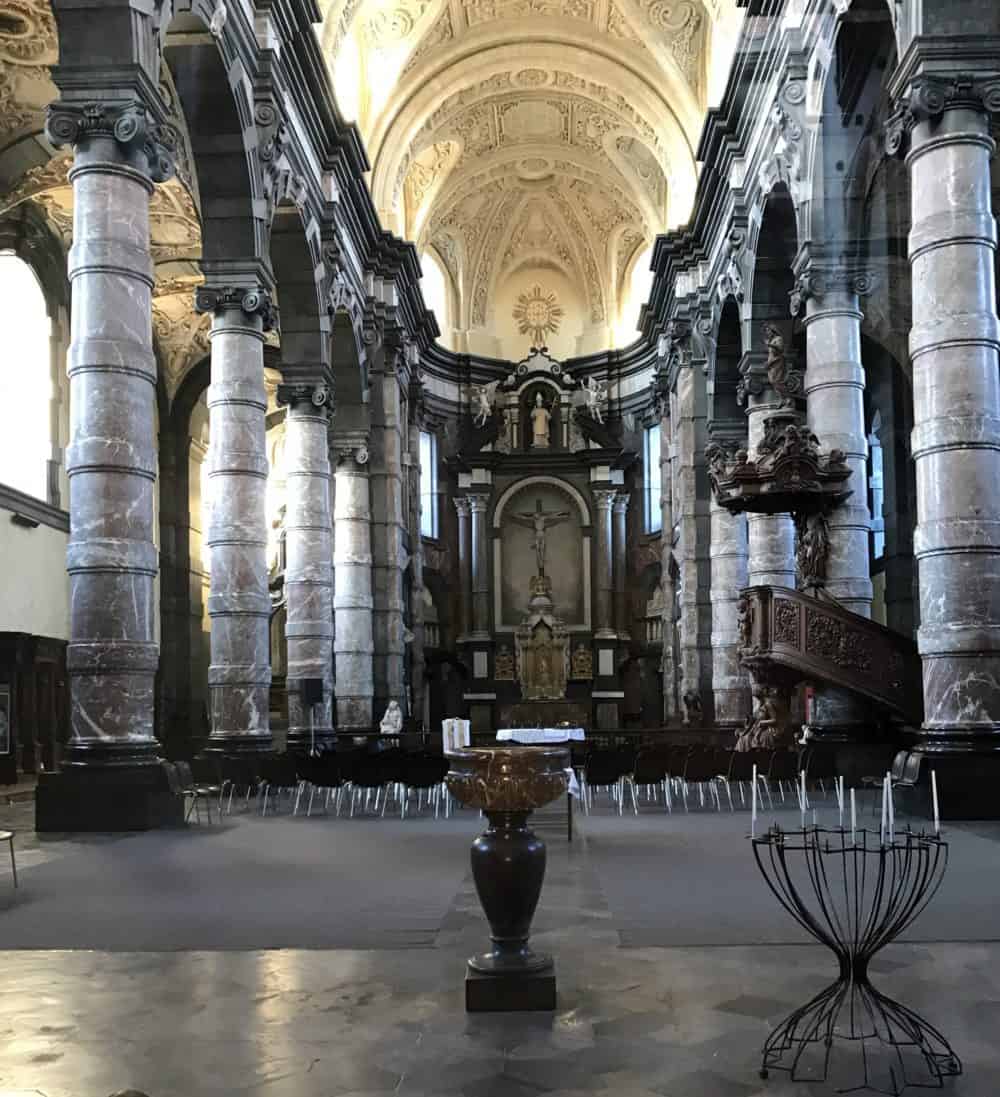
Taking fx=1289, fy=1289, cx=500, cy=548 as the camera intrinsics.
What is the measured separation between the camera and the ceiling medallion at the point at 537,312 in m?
44.3

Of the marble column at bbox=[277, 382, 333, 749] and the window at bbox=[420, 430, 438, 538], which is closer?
the marble column at bbox=[277, 382, 333, 749]

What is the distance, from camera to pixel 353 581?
2836cm

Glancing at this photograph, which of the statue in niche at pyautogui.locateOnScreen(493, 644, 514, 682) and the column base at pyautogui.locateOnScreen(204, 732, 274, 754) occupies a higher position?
the statue in niche at pyautogui.locateOnScreen(493, 644, 514, 682)

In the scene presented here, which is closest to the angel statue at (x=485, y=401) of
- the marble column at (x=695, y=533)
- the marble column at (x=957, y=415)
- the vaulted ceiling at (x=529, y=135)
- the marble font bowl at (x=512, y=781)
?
the vaulted ceiling at (x=529, y=135)

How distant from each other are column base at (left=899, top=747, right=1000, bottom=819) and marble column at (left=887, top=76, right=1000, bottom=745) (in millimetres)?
136

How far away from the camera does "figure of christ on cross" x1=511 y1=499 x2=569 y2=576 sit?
1636 inches

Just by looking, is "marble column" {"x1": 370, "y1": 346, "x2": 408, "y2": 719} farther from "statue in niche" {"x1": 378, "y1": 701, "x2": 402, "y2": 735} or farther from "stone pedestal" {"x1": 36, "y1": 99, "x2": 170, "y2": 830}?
"stone pedestal" {"x1": 36, "y1": 99, "x2": 170, "y2": 830}

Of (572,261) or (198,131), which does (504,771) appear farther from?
(572,261)

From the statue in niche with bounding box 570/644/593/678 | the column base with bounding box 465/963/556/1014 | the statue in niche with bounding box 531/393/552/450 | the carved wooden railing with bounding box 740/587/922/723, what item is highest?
the statue in niche with bounding box 531/393/552/450

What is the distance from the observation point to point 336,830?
531 inches

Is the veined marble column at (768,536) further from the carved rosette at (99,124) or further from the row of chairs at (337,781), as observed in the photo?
the carved rosette at (99,124)

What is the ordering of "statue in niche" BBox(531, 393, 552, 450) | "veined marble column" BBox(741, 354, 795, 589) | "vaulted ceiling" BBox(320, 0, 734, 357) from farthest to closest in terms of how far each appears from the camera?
"statue in niche" BBox(531, 393, 552, 450) → "vaulted ceiling" BBox(320, 0, 734, 357) → "veined marble column" BBox(741, 354, 795, 589)

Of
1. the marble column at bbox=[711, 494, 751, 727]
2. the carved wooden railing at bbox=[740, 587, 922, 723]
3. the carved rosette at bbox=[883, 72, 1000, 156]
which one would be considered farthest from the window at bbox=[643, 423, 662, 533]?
the carved rosette at bbox=[883, 72, 1000, 156]

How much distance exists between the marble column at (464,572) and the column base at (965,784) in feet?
93.5
